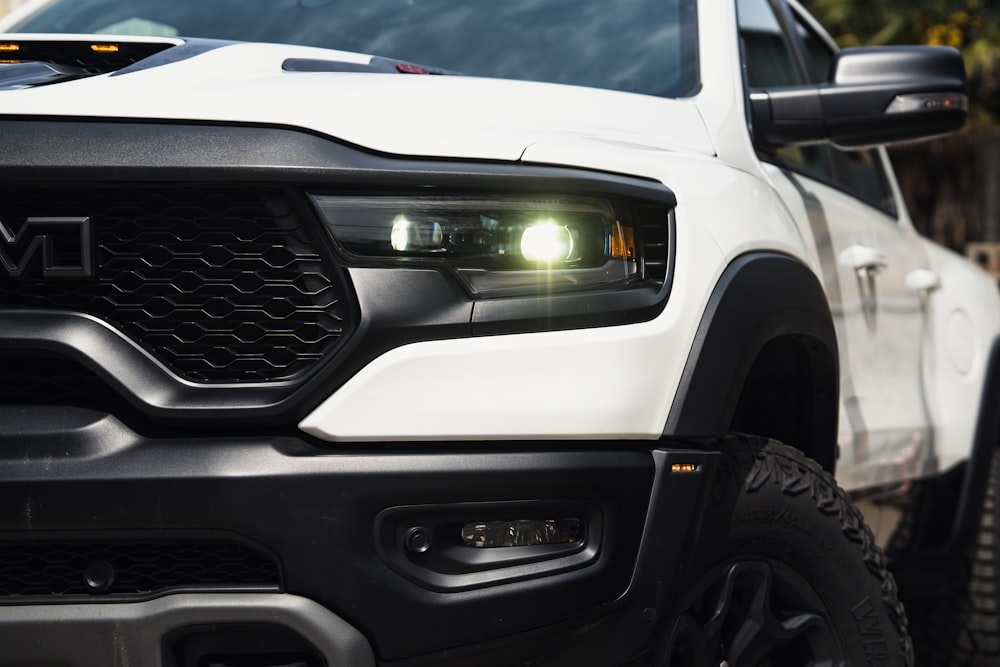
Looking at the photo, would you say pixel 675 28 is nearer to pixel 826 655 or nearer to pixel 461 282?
pixel 461 282


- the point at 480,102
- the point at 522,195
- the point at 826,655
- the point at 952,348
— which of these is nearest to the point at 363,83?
the point at 480,102

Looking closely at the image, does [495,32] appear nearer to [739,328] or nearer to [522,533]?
[739,328]

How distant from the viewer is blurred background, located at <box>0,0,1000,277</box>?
16406 mm

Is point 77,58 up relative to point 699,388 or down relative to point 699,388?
up

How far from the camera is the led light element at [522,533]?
1.72 meters

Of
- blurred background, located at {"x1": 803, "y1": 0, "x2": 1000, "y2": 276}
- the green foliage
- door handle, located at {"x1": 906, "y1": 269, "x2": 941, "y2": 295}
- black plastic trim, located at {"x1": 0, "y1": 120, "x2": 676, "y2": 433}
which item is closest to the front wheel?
black plastic trim, located at {"x1": 0, "y1": 120, "x2": 676, "y2": 433}

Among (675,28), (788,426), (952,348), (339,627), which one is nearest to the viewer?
(339,627)

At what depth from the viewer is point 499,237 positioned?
5.73 ft

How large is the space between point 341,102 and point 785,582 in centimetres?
106

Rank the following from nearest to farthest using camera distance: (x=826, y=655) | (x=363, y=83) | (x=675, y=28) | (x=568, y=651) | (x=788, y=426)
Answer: (x=568, y=651) < (x=363, y=83) < (x=826, y=655) < (x=788, y=426) < (x=675, y=28)

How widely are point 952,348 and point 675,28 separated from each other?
1502 mm

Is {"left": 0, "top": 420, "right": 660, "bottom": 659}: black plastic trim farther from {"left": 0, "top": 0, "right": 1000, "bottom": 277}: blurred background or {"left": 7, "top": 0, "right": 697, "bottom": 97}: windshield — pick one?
{"left": 0, "top": 0, "right": 1000, "bottom": 277}: blurred background

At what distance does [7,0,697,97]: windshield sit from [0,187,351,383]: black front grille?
3.13 feet

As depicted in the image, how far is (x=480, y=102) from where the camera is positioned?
6.18 feet
